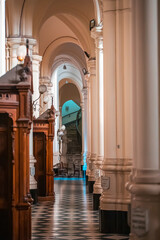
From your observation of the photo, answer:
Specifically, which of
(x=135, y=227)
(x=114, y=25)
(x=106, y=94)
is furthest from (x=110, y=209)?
(x=135, y=227)

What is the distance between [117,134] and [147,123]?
4632 mm

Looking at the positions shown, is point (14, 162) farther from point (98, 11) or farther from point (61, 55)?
point (61, 55)

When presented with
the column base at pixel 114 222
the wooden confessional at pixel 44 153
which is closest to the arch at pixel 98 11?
the wooden confessional at pixel 44 153

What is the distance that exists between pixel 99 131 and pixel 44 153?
3.06m

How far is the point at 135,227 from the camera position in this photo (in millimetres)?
5633

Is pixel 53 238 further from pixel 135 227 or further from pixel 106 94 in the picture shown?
pixel 135 227

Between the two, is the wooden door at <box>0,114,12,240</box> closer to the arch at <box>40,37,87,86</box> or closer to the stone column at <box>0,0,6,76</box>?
the stone column at <box>0,0,6,76</box>

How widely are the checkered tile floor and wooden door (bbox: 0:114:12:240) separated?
152 cm

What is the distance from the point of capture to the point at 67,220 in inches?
489

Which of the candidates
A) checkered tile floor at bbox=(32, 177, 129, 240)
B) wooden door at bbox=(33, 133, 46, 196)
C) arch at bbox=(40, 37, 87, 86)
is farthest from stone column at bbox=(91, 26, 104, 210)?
arch at bbox=(40, 37, 87, 86)

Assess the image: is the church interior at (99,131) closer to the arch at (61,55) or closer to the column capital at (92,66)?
the column capital at (92,66)

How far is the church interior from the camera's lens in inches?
231

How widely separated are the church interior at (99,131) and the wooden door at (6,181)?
2 cm

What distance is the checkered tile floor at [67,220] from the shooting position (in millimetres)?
9998
